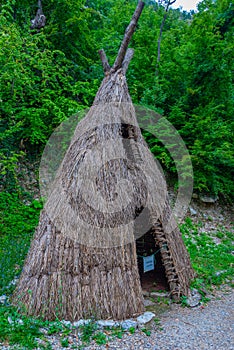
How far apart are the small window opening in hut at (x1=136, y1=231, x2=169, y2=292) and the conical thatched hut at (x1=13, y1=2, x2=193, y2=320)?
56cm

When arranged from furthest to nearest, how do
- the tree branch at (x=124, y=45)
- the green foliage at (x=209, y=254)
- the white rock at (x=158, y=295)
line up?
1. the green foliage at (x=209, y=254)
2. the tree branch at (x=124, y=45)
3. the white rock at (x=158, y=295)

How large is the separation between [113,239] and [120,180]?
2.79ft

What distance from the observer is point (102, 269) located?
3637 millimetres

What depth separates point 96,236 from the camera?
365 cm

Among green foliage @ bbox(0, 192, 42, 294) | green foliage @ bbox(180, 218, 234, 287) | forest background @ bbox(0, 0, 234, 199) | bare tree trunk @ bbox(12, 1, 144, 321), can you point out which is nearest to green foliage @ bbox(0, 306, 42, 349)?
bare tree trunk @ bbox(12, 1, 144, 321)

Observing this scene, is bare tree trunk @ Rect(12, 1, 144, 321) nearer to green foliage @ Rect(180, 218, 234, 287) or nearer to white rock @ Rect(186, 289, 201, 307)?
white rock @ Rect(186, 289, 201, 307)

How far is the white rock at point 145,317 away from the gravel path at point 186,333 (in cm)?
13

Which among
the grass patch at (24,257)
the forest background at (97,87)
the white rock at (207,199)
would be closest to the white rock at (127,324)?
the grass patch at (24,257)


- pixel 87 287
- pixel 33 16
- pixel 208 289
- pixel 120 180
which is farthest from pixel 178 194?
pixel 33 16

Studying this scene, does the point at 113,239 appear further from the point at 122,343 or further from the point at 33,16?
the point at 33,16

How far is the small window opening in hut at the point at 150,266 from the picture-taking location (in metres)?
5.01

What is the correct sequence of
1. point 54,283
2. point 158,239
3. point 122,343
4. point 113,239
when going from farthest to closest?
point 158,239, point 113,239, point 54,283, point 122,343

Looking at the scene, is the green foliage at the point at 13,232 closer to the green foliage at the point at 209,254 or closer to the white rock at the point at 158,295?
the white rock at the point at 158,295

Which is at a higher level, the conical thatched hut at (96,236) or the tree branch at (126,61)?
the tree branch at (126,61)
